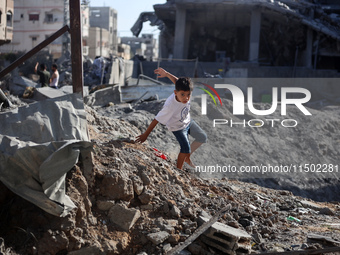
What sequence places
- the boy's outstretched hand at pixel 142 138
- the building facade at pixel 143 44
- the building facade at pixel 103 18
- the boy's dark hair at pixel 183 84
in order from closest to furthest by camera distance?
1. the boy's dark hair at pixel 183 84
2. the boy's outstretched hand at pixel 142 138
3. the building facade at pixel 143 44
4. the building facade at pixel 103 18

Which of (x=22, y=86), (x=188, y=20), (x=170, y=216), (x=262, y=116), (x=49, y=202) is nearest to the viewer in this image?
(x=49, y=202)

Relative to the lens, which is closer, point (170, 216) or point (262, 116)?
point (170, 216)

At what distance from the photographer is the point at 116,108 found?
12023 mm

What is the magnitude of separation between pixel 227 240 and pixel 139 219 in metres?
0.87

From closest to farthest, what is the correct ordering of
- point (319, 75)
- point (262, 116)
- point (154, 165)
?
point (154, 165)
point (262, 116)
point (319, 75)

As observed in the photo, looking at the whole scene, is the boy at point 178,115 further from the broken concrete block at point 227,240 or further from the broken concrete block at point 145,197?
the broken concrete block at point 227,240

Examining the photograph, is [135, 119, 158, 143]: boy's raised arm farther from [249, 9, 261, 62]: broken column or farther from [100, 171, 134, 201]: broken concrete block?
[249, 9, 261, 62]: broken column

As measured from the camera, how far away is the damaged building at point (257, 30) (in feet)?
89.0

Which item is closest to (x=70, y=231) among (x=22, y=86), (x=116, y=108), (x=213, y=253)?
(x=213, y=253)

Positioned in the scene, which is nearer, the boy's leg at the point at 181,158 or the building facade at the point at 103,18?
the boy's leg at the point at 181,158

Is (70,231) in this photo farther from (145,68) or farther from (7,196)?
(145,68)

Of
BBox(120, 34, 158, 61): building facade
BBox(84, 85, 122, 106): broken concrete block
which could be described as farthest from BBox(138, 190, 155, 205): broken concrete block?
BBox(120, 34, 158, 61): building facade

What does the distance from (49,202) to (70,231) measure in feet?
1.06

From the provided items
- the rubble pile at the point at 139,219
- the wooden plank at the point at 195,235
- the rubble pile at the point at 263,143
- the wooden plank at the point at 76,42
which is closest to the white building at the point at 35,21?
the rubble pile at the point at 263,143
